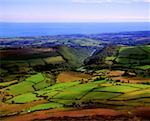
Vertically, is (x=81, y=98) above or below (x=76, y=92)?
above

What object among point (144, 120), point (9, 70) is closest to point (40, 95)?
point (144, 120)

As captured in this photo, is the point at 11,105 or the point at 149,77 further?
the point at 149,77

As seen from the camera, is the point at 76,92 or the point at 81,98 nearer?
the point at 81,98

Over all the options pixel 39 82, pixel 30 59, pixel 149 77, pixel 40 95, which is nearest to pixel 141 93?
pixel 40 95

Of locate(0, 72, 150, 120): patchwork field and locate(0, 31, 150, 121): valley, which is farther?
locate(0, 72, 150, 120): patchwork field

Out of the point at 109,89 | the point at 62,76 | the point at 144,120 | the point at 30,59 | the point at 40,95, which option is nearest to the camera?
the point at 144,120

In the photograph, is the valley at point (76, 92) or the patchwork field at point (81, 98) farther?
the patchwork field at point (81, 98)

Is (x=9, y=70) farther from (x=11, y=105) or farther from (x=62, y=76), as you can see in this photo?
(x=11, y=105)

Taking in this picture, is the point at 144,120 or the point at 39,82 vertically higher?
the point at 144,120

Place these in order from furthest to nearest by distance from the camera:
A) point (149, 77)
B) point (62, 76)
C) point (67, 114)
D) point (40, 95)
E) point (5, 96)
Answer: point (62, 76) → point (149, 77) → point (5, 96) → point (40, 95) → point (67, 114)
